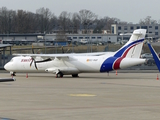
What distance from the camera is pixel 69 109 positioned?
17.4 metres

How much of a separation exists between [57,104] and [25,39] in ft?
291

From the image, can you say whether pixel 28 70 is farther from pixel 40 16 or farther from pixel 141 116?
pixel 40 16

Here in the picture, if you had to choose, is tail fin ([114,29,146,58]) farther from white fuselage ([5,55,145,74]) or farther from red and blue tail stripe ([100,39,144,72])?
white fuselage ([5,55,145,74])

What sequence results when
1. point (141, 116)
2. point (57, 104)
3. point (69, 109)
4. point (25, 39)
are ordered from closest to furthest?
point (141, 116) → point (69, 109) → point (57, 104) → point (25, 39)

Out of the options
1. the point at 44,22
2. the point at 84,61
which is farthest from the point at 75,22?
the point at 84,61

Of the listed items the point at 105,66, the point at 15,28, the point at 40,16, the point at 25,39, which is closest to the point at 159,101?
the point at 105,66

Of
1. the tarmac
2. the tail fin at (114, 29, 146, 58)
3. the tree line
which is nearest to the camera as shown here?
the tarmac

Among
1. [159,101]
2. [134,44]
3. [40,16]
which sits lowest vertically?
[159,101]

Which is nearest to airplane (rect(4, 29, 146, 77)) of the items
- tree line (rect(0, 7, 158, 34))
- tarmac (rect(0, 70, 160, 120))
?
tarmac (rect(0, 70, 160, 120))

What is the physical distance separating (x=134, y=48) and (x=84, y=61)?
4.66 metres

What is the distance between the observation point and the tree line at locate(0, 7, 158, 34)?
13575 cm

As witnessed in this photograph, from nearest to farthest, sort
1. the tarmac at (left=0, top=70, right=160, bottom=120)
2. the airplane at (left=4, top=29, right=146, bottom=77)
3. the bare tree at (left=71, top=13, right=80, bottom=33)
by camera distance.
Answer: the tarmac at (left=0, top=70, right=160, bottom=120), the airplane at (left=4, top=29, right=146, bottom=77), the bare tree at (left=71, top=13, right=80, bottom=33)

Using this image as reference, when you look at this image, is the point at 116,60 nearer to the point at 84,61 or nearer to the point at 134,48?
the point at 134,48

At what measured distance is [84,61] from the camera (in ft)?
128
